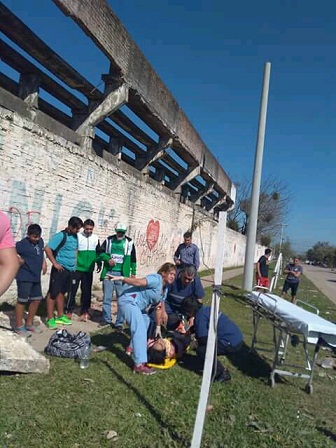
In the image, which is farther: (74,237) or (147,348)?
(74,237)

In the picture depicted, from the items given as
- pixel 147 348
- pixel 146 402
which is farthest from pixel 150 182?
pixel 146 402

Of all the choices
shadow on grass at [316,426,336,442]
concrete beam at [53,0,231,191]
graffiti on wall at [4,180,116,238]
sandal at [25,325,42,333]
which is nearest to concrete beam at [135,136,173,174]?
concrete beam at [53,0,231,191]

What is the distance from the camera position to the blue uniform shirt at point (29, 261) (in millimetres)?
5750

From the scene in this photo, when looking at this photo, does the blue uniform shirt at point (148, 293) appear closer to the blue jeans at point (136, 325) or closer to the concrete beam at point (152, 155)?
the blue jeans at point (136, 325)

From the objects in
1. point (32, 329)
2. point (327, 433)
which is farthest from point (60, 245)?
point (327, 433)

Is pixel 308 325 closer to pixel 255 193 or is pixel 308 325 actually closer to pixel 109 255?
pixel 109 255

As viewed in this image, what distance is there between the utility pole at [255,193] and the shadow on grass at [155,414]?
10.5m

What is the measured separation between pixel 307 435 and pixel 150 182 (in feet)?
34.9

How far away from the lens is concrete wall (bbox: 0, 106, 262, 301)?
685 cm

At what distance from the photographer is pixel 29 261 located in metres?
5.82

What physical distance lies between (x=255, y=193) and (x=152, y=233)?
13.2 ft

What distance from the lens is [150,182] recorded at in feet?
44.9

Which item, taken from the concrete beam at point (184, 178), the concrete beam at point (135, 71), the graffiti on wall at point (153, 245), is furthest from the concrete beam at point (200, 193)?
the concrete beam at point (135, 71)

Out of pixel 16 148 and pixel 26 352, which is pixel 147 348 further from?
pixel 16 148
